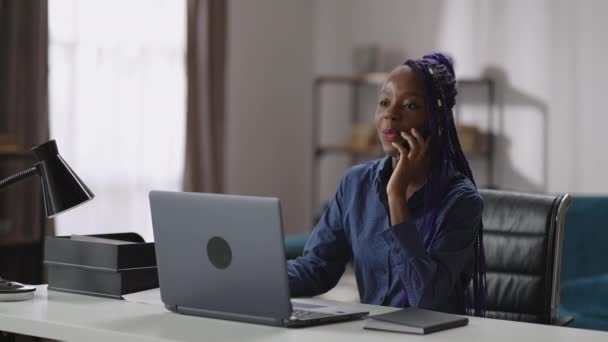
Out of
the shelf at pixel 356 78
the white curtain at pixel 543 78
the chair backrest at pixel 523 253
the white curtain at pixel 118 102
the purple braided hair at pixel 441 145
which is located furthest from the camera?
the shelf at pixel 356 78

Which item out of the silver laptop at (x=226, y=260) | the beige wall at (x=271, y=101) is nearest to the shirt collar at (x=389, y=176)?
the silver laptop at (x=226, y=260)

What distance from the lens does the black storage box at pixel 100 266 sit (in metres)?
1.97

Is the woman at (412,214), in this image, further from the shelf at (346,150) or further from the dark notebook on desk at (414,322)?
the shelf at (346,150)

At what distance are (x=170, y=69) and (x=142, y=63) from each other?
0.69ft

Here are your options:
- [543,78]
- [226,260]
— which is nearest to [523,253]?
[226,260]

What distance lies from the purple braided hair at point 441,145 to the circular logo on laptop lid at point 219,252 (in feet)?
1.95

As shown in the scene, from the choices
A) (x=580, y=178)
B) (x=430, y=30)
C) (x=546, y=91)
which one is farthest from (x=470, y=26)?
(x=580, y=178)

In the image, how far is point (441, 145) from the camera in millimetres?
2137

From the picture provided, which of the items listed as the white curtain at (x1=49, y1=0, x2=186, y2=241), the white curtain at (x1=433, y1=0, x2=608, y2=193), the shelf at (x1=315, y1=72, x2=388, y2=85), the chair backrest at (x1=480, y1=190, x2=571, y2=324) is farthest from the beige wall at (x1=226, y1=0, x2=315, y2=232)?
the chair backrest at (x1=480, y1=190, x2=571, y2=324)

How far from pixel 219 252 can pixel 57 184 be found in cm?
44

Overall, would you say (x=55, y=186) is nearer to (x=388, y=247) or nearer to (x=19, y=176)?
(x=19, y=176)

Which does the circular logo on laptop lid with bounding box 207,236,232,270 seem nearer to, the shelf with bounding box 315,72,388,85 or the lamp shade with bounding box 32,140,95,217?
the lamp shade with bounding box 32,140,95,217

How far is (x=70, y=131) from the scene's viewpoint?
4441mm

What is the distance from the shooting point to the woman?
1984mm
